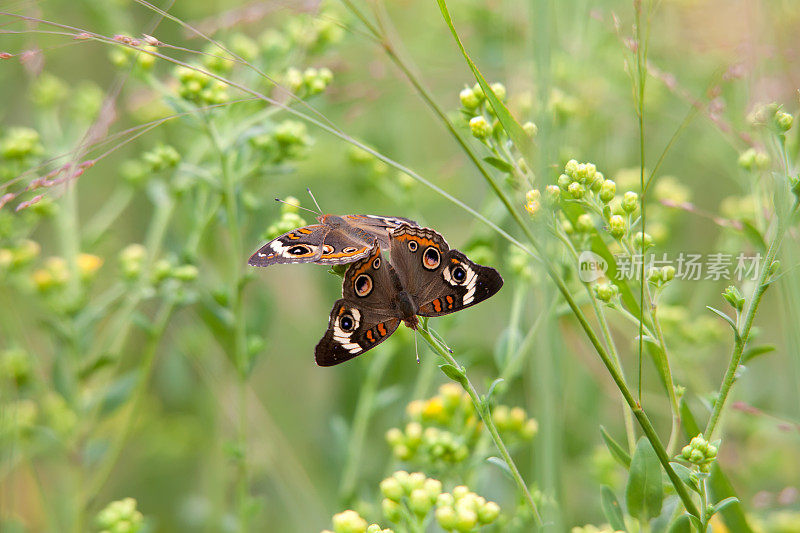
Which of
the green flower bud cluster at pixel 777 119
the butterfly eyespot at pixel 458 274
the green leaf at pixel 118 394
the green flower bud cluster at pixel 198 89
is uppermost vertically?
the green flower bud cluster at pixel 198 89

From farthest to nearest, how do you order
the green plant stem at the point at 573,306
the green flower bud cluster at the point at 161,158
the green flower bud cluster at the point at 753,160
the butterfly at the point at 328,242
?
1. the green flower bud cluster at the point at 161,158
2. the green flower bud cluster at the point at 753,160
3. the butterfly at the point at 328,242
4. the green plant stem at the point at 573,306

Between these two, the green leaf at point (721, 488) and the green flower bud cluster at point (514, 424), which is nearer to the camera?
the green leaf at point (721, 488)

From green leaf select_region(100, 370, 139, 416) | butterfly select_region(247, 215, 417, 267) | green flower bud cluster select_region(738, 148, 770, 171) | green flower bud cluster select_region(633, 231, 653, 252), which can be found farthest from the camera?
green leaf select_region(100, 370, 139, 416)

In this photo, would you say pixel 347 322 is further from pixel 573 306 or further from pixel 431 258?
pixel 573 306

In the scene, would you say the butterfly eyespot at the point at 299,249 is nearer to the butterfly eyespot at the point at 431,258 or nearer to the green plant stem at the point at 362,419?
the butterfly eyespot at the point at 431,258

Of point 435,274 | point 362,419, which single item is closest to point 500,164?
point 435,274

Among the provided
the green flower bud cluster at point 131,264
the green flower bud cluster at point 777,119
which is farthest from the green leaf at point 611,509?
the green flower bud cluster at point 131,264

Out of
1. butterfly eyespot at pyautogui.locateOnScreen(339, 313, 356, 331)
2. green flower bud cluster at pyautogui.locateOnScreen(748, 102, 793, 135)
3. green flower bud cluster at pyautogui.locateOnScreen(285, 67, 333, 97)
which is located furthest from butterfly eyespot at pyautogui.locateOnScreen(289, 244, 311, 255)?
green flower bud cluster at pyautogui.locateOnScreen(748, 102, 793, 135)

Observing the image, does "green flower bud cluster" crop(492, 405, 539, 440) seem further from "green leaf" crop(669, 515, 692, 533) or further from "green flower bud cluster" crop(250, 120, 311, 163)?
"green flower bud cluster" crop(250, 120, 311, 163)
